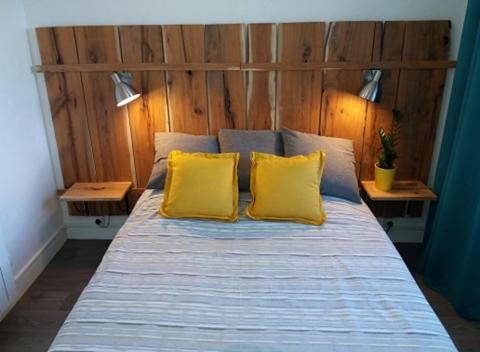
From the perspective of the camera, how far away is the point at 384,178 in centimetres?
237

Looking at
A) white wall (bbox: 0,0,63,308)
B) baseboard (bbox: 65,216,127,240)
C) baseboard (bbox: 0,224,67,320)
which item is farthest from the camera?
baseboard (bbox: 65,216,127,240)

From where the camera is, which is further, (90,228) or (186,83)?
(90,228)

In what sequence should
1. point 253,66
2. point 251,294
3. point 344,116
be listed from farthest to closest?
point 344,116 < point 253,66 < point 251,294

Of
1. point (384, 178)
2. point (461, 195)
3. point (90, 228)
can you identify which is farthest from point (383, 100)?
point (90, 228)

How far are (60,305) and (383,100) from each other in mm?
2364

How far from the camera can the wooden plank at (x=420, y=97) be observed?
7.32 ft

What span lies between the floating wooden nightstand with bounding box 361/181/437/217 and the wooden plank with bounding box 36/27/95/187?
6.40 ft

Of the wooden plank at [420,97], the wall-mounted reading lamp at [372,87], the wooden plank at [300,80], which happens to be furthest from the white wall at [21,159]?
the wooden plank at [420,97]

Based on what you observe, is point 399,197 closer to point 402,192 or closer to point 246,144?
point 402,192

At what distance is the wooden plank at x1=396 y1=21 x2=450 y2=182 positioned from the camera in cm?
223

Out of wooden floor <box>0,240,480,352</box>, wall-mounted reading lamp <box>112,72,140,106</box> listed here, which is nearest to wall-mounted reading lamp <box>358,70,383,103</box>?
wooden floor <box>0,240,480,352</box>

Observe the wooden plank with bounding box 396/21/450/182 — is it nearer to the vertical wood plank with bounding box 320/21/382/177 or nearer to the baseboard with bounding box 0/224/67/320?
the vertical wood plank with bounding box 320/21/382/177

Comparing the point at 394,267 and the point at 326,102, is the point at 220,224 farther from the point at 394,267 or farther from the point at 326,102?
the point at 326,102

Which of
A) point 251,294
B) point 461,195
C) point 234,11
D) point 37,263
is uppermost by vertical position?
point 234,11
